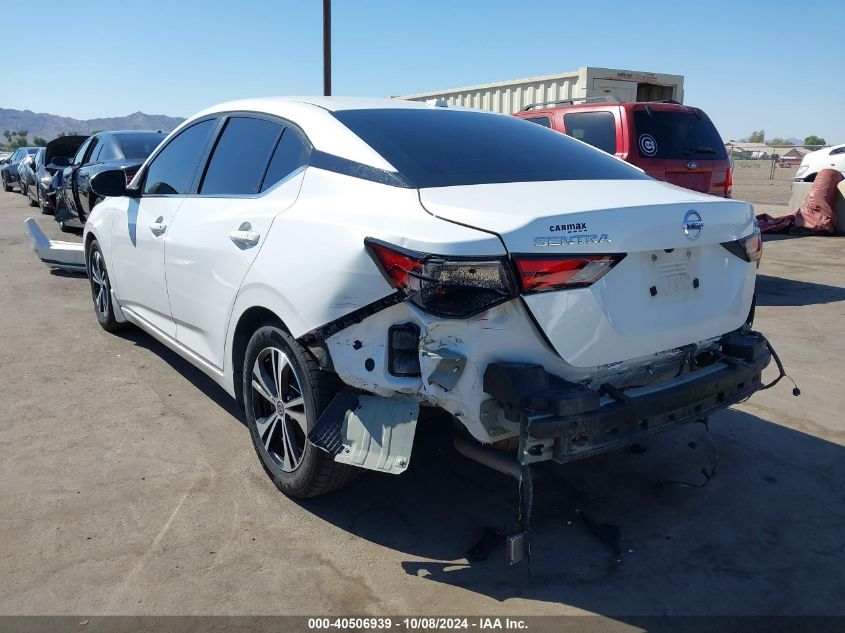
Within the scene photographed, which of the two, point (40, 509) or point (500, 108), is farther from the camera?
point (500, 108)

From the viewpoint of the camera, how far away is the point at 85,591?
2.69 metres

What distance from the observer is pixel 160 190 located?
4.48 metres

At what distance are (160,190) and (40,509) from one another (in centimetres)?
205

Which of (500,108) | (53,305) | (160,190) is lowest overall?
(53,305)

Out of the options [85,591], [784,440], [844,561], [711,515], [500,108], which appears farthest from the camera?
[500,108]

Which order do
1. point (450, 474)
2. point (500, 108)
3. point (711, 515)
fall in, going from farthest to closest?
point (500, 108) → point (450, 474) → point (711, 515)

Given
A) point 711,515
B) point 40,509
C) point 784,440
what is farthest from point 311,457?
point 784,440

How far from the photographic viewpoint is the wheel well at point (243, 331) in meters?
3.22

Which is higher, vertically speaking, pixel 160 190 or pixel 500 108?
pixel 500 108

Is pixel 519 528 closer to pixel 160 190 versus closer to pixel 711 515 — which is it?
pixel 711 515

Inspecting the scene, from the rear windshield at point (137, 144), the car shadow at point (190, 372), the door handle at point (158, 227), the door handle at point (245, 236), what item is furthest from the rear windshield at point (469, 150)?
the rear windshield at point (137, 144)

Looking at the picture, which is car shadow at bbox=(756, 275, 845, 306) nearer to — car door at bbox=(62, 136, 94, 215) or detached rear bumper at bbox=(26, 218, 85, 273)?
detached rear bumper at bbox=(26, 218, 85, 273)

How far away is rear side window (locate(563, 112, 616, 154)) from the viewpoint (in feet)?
25.9

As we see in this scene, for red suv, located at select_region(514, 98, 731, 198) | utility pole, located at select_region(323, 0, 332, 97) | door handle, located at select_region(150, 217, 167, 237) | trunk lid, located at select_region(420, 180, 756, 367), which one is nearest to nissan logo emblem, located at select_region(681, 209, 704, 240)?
trunk lid, located at select_region(420, 180, 756, 367)
